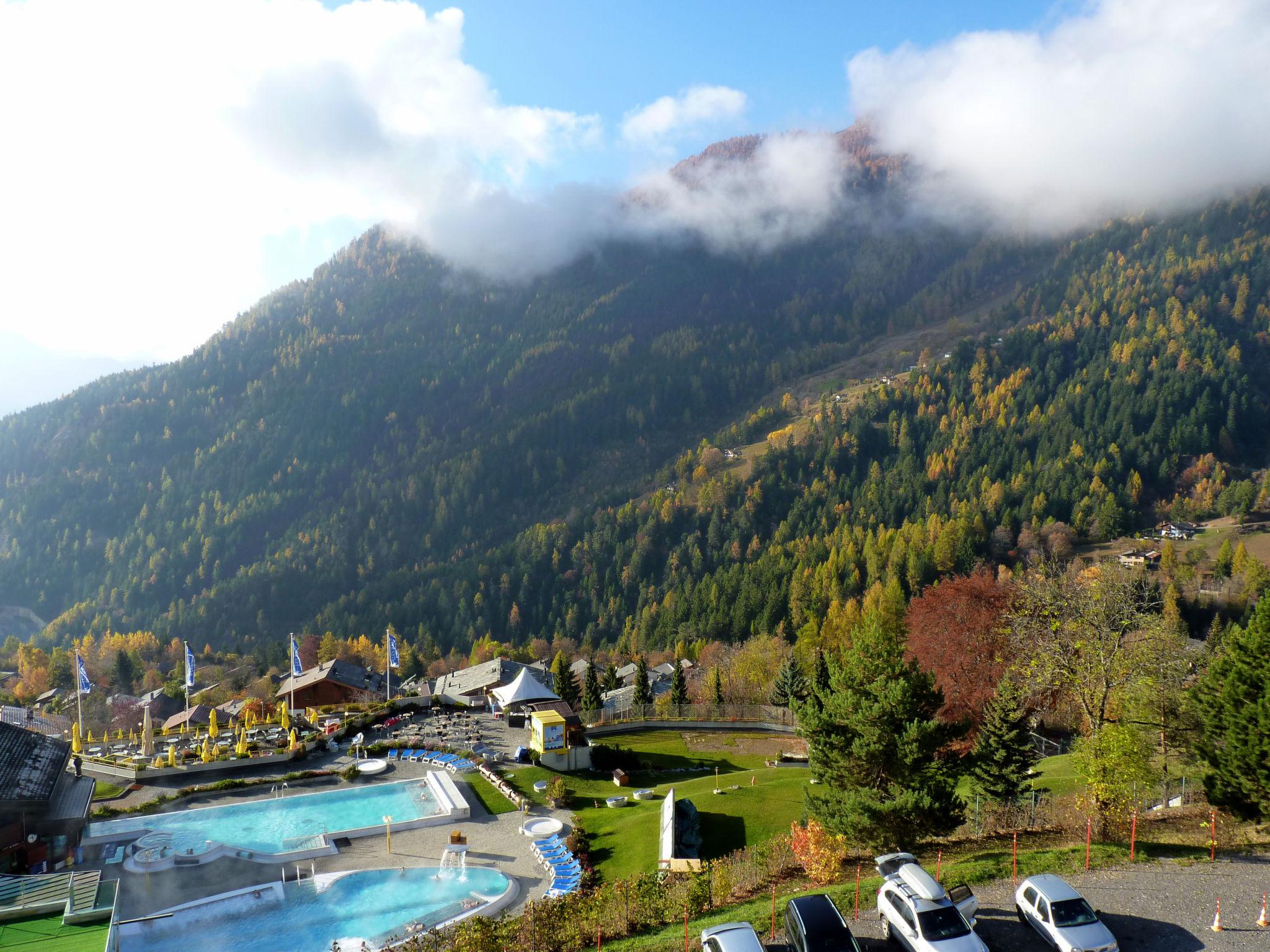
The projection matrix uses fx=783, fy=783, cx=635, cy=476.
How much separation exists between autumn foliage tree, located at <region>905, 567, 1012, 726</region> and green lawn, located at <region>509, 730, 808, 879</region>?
8784mm

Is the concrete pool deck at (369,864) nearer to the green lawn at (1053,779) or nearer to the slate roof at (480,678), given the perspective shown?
the green lawn at (1053,779)

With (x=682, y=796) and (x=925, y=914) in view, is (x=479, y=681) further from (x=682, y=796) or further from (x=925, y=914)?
(x=925, y=914)

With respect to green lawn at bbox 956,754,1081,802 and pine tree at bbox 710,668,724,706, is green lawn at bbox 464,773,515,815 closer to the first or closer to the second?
green lawn at bbox 956,754,1081,802

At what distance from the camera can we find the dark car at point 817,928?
51.2ft

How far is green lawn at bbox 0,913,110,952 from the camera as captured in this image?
61.9 feet

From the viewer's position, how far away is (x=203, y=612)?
578 feet

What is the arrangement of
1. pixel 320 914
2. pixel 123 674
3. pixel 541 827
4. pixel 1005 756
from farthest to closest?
pixel 123 674 < pixel 541 827 < pixel 1005 756 < pixel 320 914

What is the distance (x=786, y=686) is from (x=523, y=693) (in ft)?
69.1

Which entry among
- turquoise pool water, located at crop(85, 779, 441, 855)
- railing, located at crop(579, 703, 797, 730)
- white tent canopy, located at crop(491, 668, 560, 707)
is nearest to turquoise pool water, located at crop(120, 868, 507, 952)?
turquoise pool water, located at crop(85, 779, 441, 855)

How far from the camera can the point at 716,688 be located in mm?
68875

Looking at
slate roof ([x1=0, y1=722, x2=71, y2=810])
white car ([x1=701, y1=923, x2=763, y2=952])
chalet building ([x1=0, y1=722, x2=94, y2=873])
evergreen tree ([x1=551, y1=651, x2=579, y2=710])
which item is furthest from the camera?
evergreen tree ([x1=551, y1=651, x2=579, y2=710])

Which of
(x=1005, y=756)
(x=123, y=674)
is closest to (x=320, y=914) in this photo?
(x=1005, y=756)

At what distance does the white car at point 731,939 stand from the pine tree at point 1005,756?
582 inches

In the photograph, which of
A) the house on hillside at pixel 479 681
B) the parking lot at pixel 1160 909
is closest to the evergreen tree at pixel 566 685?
the house on hillside at pixel 479 681
